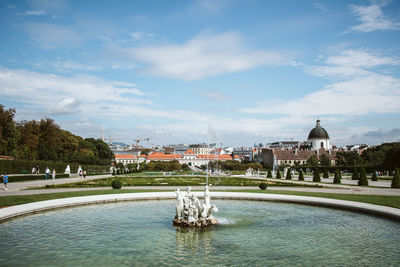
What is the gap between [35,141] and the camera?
201 ft

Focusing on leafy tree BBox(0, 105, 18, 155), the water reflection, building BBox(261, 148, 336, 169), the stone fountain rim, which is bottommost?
the water reflection

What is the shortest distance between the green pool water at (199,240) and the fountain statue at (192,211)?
514 mm

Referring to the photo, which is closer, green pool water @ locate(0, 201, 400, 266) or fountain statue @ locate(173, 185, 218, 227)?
green pool water @ locate(0, 201, 400, 266)

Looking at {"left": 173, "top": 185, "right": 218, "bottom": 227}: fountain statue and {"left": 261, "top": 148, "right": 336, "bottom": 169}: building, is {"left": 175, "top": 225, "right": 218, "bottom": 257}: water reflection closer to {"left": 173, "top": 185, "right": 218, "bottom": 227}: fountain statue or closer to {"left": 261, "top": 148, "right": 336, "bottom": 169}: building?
{"left": 173, "top": 185, "right": 218, "bottom": 227}: fountain statue

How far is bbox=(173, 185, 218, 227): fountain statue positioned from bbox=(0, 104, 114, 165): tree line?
44986 millimetres

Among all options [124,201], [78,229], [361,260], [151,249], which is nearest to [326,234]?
[361,260]

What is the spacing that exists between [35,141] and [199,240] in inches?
2349

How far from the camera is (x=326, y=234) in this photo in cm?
1167

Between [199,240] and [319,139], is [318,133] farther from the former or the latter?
[199,240]


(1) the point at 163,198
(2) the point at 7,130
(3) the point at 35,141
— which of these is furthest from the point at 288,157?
(1) the point at 163,198

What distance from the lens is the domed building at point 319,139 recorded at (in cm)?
14175

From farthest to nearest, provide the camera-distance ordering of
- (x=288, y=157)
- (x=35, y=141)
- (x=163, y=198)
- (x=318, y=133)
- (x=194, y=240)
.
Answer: (x=318, y=133), (x=288, y=157), (x=35, y=141), (x=163, y=198), (x=194, y=240)

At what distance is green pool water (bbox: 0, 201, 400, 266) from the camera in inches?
346

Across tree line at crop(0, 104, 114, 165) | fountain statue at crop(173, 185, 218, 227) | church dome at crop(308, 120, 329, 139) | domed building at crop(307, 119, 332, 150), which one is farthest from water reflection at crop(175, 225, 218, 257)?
church dome at crop(308, 120, 329, 139)
